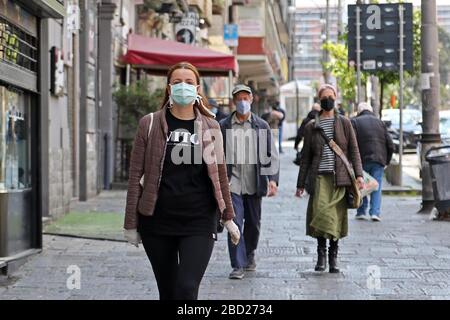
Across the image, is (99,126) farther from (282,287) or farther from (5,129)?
(282,287)

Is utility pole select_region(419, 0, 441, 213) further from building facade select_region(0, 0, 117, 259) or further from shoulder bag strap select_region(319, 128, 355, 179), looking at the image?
shoulder bag strap select_region(319, 128, 355, 179)

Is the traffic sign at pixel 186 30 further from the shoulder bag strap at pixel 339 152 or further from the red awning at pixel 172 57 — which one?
the shoulder bag strap at pixel 339 152

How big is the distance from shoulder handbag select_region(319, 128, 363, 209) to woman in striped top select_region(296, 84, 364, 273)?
0.11ft

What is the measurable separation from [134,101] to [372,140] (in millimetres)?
6293

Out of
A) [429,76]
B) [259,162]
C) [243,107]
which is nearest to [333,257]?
[259,162]

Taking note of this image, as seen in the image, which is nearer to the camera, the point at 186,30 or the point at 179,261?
the point at 179,261

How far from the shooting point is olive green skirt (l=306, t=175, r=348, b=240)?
34.4ft

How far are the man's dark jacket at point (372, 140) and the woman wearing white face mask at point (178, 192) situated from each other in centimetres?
965

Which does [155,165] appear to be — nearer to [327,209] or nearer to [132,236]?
[132,236]

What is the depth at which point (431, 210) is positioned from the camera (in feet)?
55.7

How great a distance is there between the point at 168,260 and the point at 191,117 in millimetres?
886

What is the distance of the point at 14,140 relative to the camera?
1113cm

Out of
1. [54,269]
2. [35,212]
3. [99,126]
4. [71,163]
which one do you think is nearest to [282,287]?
[54,269]

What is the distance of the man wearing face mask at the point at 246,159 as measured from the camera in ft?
34.0
